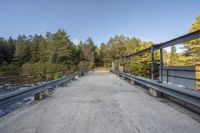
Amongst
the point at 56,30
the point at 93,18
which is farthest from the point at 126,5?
the point at 56,30

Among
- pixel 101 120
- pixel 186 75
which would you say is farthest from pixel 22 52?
pixel 101 120

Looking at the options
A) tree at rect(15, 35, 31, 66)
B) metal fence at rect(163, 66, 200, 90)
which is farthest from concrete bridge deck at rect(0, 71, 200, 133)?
tree at rect(15, 35, 31, 66)

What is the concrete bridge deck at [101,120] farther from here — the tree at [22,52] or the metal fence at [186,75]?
the tree at [22,52]

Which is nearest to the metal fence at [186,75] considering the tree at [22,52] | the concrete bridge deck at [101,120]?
the concrete bridge deck at [101,120]

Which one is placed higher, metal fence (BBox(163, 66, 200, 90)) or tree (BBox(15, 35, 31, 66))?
tree (BBox(15, 35, 31, 66))

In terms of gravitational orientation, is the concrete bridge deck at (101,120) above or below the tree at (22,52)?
below

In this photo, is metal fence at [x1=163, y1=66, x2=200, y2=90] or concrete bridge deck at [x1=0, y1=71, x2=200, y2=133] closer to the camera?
concrete bridge deck at [x1=0, y1=71, x2=200, y2=133]

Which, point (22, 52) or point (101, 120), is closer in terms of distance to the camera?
point (101, 120)

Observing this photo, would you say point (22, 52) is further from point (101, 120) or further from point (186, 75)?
point (101, 120)

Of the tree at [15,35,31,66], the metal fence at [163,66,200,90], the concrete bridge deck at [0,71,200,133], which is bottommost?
the concrete bridge deck at [0,71,200,133]

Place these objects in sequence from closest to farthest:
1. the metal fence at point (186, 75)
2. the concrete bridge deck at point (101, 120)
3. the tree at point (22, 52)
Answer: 1. the concrete bridge deck at point (101, 120)
2. the metal fence at point (186, 75)
3. the tree at point (22, 52)

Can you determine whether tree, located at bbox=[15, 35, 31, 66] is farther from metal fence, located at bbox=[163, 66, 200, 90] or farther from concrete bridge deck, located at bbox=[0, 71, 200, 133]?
concrete bridge deck, located at bbox=[0, 71, 200, 133]

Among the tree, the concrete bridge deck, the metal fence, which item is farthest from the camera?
the tree

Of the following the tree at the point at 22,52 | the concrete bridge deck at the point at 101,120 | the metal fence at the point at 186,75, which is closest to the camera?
the concrete bridge deck at the point at 101,120
